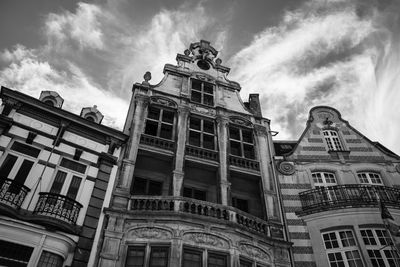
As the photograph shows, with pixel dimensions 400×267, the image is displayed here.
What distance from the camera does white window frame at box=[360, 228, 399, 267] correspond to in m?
13.0

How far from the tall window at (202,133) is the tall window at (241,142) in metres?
1.20

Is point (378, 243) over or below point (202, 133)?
below

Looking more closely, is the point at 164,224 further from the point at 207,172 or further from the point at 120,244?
the point at 207,172

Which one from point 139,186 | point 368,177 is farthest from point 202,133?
point 368,177

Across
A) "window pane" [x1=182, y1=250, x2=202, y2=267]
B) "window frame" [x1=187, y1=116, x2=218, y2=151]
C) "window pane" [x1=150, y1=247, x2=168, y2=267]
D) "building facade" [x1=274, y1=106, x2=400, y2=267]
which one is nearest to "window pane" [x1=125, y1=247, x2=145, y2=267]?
"window pane" [x1=150, y1=247, x2=168, y2=267]

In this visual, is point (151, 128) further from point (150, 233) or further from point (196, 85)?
point (150, 233)

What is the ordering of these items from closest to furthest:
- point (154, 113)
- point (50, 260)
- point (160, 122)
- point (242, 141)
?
point (50, 260), point (160, 122), point (154, 113), point (242, 141)

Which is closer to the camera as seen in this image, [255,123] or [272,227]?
[272,227]

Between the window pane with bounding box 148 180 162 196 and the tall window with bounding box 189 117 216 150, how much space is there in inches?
126

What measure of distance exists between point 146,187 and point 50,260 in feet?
18.0

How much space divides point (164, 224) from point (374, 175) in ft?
39.9

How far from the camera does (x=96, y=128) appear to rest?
14836mm

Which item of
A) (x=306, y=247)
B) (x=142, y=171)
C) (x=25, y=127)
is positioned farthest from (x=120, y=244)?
(x=306, y=247)

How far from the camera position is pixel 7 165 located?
40.1 feet
